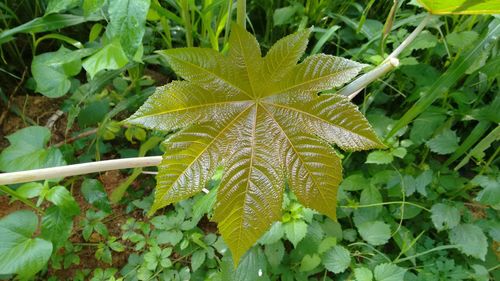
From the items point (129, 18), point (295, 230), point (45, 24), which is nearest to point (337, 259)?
point (295, 230)

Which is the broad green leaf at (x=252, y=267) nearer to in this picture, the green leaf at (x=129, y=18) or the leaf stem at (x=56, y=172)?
the leaf stem at (x=56, y=172)

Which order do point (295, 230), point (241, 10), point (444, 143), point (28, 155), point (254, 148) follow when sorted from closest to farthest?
point (254, 148)
point (241, 10)
point (295, 230)
point (28, 155)
point (444, 143)

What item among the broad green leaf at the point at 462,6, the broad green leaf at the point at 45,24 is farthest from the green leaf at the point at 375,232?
the broad green leaf at the point at 45,24

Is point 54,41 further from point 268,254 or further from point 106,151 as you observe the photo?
point 268,254

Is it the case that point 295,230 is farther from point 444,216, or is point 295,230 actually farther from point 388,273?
point 444,216

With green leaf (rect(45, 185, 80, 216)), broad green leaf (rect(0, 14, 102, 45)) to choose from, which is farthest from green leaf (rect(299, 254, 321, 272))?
broad green leaf (rect(0, 14, 102, 45))

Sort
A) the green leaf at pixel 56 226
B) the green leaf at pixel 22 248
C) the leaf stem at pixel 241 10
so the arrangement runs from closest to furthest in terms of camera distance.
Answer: the leaf stem at pixel 241 10
the green leaf at pixel 22 248
the green leaf at pixel 56 226
